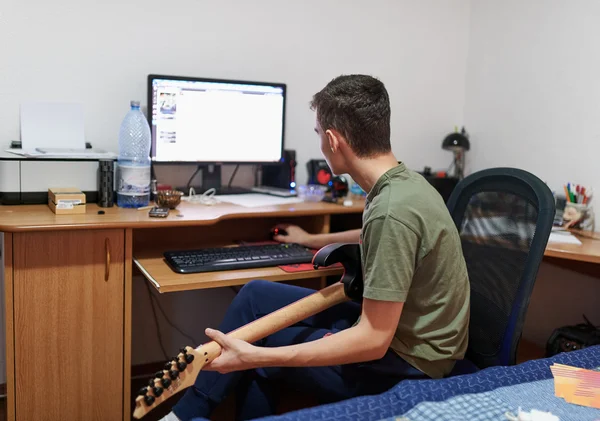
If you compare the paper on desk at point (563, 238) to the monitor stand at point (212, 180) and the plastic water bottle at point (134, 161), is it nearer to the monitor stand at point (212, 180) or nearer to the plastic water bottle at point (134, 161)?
the monitor stand at point (212, 180)

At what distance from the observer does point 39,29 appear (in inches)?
84.3

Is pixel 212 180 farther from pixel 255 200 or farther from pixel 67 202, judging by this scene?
pixel 67 202

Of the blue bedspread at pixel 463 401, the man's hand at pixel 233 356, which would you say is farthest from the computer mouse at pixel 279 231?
the blue bedspread at pixel 463 401

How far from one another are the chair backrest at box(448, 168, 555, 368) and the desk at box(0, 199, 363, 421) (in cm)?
46

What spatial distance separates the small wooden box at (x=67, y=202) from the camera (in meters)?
1.86

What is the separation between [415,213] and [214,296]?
57.4 inches

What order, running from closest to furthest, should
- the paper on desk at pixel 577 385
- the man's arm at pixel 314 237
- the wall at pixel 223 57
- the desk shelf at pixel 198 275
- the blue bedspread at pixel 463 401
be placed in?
1. the blue bedspread at pixel 463 401
2. the paper on desk at pixel 577 385
3. the desk shelf at pixel 198 275
4. the man's arm at pixel 314 237
5. the wall at pixel 223 57

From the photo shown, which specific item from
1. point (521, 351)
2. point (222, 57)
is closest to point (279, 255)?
point (222, 57)

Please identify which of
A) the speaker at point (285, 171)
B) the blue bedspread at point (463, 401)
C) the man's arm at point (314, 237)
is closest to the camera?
the blue bedspread at point (463, 401)

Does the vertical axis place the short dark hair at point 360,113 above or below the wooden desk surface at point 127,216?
above

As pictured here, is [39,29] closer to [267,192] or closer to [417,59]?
[267,192]

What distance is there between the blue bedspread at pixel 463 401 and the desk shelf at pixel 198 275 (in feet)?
2.16

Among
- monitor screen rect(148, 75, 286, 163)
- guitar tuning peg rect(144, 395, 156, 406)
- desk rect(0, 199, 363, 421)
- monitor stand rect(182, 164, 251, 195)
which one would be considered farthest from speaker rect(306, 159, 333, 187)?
guitar tuning peg rect(144, 395, 156, 406)

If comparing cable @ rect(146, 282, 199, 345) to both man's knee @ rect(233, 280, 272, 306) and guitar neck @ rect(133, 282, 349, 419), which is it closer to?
man's knee @ rect(233, 280, 272, 306)
